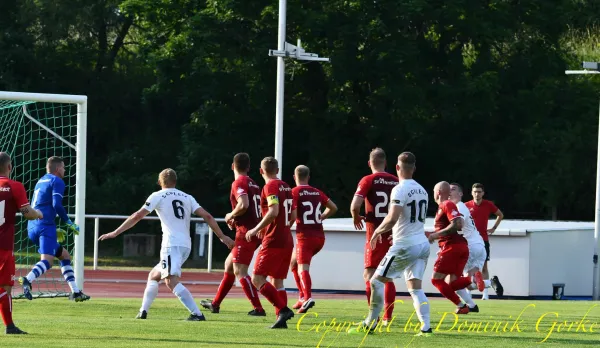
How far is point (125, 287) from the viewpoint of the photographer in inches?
921

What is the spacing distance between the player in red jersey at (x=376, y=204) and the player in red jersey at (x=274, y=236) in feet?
2.67

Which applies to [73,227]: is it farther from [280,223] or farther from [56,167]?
[280,223]

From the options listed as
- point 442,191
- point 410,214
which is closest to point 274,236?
point 410,214

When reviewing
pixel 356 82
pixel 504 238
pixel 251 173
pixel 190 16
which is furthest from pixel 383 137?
pixel 504 238

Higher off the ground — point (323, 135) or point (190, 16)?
point (190, 16)

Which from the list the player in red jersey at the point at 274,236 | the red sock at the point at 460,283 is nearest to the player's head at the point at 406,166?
the player in red jersey at the point at 274,236

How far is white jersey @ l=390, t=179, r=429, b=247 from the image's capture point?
12.0 metres

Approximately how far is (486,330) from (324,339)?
2.50 m

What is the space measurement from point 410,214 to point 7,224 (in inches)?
156

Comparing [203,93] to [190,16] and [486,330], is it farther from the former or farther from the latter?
[486,330]

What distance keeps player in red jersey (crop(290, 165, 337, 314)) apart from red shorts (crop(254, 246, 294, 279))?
6.13ft

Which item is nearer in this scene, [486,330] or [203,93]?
[486,330]

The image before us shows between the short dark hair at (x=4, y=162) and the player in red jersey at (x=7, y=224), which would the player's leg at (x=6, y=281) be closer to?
the player in red jersey at (x=7, y=224)

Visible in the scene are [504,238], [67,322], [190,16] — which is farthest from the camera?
[190,16]
